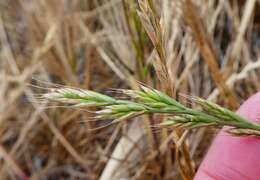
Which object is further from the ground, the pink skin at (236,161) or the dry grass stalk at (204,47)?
the dry grass stalk at (204,47)

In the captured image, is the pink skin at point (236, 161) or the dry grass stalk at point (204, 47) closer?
the pink skin at point (236, 161)

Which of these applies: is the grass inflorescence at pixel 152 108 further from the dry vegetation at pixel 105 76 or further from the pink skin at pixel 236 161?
the dry vegetation at pixel 105 76

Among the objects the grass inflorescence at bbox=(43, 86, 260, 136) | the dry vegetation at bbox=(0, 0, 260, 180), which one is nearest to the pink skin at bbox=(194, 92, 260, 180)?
the grass inflorescence at bbox=(43, 86, 260, 136)

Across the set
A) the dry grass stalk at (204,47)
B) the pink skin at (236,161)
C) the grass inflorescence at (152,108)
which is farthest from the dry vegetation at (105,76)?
the grass inflorescence at (152,108)

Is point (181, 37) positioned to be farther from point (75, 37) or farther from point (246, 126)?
point (246, 126)

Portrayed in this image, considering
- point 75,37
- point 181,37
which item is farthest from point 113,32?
point 181,37

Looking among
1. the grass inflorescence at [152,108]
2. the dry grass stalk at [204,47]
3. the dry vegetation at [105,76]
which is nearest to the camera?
the grass inflorescence at [152,108]
